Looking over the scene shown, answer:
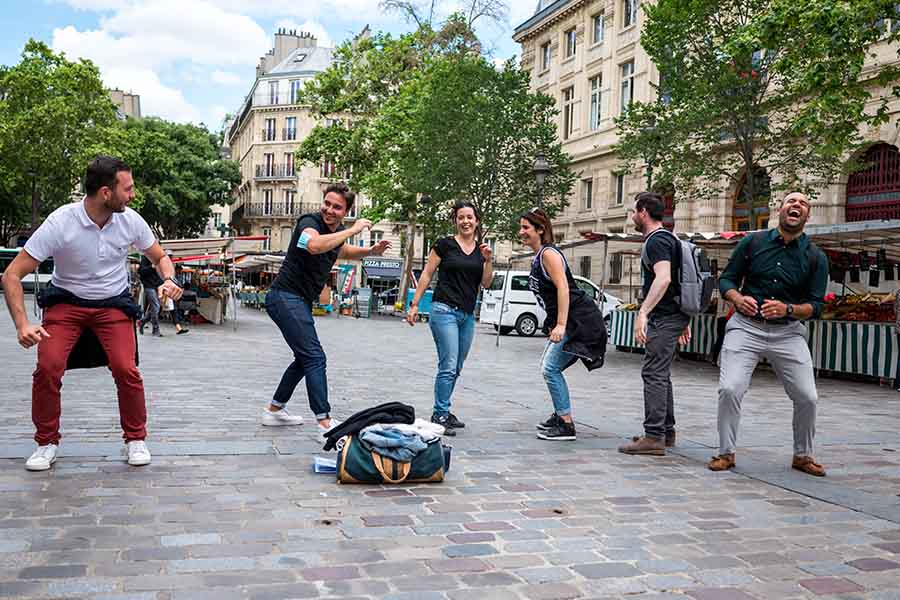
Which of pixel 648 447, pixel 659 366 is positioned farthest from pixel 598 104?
pixel 648 447

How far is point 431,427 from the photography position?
5434 millimetres

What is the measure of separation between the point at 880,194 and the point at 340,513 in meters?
22.6

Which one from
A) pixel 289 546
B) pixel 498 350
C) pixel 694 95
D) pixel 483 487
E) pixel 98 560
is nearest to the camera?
pixel 98 560

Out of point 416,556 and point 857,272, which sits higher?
point 857,272

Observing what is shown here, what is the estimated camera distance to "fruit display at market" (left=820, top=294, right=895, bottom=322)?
Answer: 13.4 m

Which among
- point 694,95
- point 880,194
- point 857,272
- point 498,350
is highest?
point 694,95

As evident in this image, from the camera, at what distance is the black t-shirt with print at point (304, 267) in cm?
630

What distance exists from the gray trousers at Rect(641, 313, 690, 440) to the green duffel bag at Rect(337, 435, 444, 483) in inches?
75.3

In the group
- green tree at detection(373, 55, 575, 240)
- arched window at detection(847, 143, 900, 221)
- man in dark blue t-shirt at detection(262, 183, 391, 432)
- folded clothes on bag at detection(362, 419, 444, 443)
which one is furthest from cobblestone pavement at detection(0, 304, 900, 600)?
green tree at detection(373, 55, 575, 240)

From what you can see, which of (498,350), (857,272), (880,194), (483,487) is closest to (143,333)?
(498,350)

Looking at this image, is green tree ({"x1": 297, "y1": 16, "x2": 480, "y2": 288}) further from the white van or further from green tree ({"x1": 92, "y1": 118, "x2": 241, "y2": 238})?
green tree ({"x1": 92, "y1": 118, "x2": 241, "y2": 238})

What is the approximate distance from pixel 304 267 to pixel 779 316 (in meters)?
3.19

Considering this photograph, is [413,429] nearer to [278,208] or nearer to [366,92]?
[366,92]

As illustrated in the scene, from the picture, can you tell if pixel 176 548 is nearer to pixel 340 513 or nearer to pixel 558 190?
pixel 340 513
